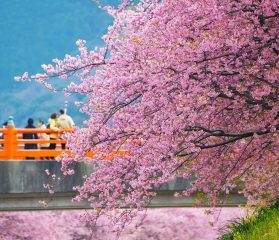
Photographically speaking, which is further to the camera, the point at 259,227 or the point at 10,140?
the point at 10,140

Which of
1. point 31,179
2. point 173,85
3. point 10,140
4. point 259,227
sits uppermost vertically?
point 10,140

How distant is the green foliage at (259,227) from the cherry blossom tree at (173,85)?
107cm

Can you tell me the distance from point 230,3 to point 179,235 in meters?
19.1

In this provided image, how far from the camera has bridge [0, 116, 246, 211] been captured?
22.7 metres

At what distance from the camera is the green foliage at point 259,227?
48.9 feet

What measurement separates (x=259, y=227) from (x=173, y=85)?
3724 millimetres

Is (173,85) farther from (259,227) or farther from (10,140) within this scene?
(10,140)

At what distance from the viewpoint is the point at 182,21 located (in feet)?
43.5

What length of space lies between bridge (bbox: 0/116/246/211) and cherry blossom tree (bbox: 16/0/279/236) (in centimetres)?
789

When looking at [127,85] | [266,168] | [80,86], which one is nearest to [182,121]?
[127,85]

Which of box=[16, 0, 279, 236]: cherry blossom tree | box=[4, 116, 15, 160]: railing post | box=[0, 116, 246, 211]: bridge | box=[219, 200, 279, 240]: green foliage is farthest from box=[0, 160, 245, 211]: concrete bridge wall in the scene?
box=[16, 0, 279, 236]: cherry blossom tree

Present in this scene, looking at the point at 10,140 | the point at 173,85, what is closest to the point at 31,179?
the point at 10,140

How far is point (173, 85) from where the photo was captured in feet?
43.5

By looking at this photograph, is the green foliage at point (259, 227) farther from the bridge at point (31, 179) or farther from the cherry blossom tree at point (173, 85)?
the bridge at point (31, 179)
